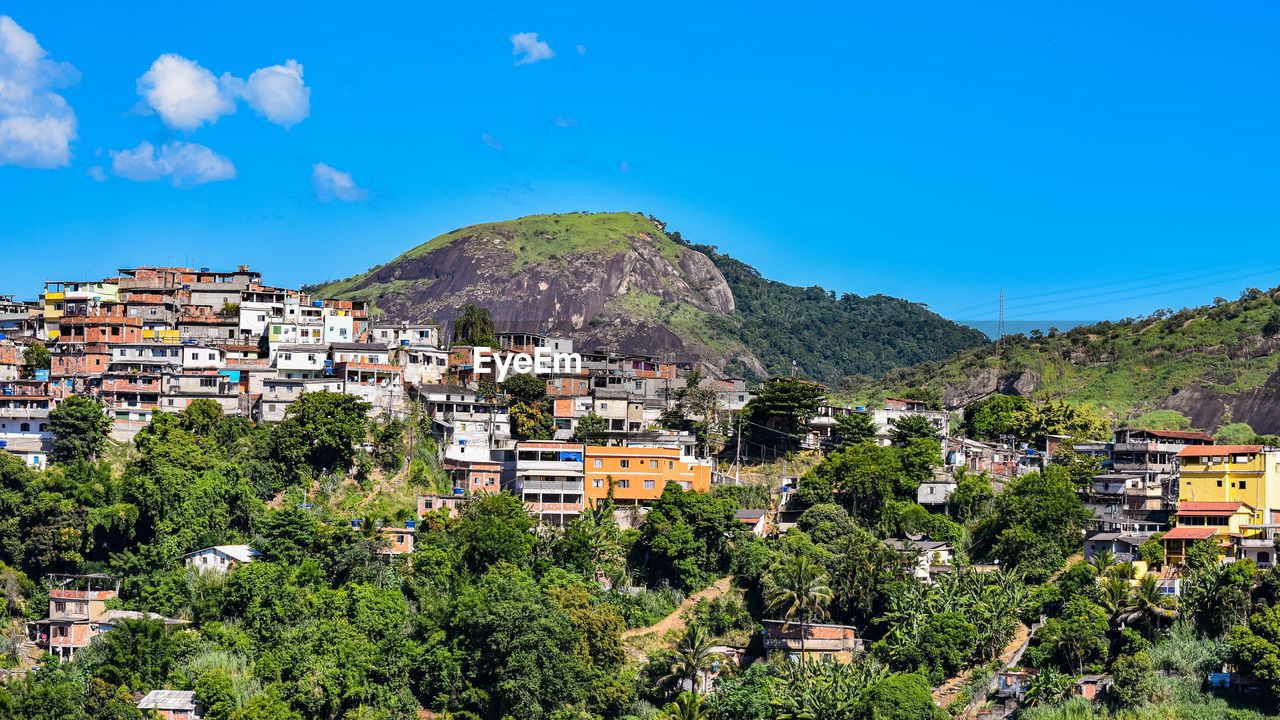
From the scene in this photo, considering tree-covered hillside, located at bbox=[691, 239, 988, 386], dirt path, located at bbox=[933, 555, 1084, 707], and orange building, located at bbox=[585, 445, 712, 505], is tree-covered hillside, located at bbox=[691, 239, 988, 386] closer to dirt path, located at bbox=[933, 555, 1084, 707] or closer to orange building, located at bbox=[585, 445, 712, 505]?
orange building, located at bbox=[585, 445, 712, 505]

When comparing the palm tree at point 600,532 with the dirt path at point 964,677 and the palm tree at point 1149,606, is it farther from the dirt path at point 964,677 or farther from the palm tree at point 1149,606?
the palm tree at point 1149,606

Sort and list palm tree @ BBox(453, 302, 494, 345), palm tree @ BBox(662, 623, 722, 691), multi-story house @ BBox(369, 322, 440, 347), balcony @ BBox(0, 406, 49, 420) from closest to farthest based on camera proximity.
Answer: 1. palm tree @ BBox(662, 623, 722, 691)
2. balcony @ BBox(0, 406, 49, 420)
3. multi-story house @ BBox(369, 322, 440, 347)
4. palm tree @ BBox(453, 302, 494, 345)

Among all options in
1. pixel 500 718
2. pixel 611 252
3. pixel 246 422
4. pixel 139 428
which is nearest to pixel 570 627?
pixel 500 718

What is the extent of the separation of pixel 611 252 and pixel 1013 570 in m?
100

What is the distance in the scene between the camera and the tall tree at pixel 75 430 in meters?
48.4

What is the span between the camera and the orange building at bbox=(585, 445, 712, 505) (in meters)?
48.4

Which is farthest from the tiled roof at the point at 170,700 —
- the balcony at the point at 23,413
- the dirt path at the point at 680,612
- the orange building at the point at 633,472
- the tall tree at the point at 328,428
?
the balcony at the point at 23,413

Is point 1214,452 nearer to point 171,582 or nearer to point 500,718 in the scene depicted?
point 500,718

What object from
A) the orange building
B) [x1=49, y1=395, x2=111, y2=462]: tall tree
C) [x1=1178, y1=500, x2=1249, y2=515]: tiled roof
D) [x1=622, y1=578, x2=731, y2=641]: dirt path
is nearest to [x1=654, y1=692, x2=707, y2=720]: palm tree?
[x1=622, y1=578, x2=731, y2=641]: dirt path

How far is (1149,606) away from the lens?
3900cm

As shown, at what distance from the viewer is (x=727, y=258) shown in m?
170

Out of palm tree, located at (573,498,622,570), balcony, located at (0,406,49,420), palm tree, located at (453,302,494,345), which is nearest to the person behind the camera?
palm tree, located at (573,498,622,570)

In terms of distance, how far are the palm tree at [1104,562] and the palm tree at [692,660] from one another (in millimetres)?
11818

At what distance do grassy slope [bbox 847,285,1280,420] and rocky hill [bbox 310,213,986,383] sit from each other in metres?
33.6
